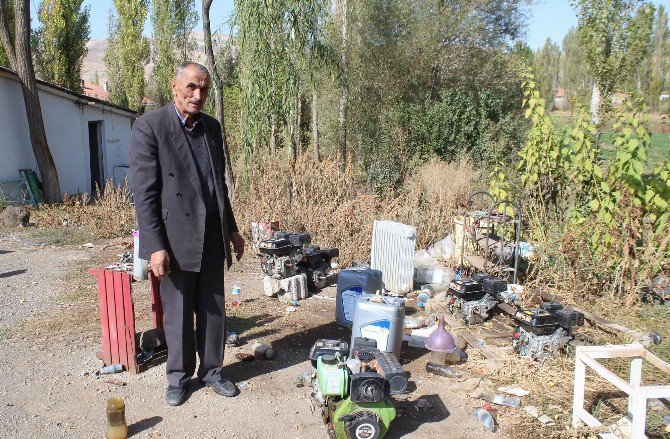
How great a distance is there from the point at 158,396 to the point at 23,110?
1262 cm

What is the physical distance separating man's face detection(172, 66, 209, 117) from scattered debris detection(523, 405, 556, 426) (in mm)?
3158

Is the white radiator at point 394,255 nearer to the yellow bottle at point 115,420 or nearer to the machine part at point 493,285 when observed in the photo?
the machine part at point 493,285

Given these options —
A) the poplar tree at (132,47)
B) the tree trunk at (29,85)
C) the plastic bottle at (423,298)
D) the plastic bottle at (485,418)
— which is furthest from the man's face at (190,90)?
the poplar tree at (132,47)

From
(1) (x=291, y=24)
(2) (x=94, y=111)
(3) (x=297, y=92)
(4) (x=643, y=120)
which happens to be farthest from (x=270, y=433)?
(2) (x=94, y=111)

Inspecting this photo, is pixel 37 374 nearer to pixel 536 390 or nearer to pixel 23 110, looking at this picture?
pixel 536 390

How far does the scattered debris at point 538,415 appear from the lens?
393cm

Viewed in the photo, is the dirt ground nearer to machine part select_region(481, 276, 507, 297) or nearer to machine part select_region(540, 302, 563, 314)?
machine part select_region(540, 302, 563, 314)

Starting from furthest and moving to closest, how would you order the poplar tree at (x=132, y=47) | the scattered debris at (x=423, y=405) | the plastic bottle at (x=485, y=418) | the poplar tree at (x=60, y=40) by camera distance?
the poplar tree at (x=132, y=47) → the poplar tree at (x=60, y=40) → the scattered debris at (x=423, y=405) → the plastic bottle at (x=485, y=418)

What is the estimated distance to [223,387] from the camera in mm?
4188

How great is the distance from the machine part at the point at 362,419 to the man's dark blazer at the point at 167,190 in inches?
54.1

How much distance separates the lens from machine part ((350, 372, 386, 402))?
3.51 meters

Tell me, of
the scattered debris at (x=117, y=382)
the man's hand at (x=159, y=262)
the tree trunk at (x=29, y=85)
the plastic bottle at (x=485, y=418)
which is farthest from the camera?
the tree trunk at (x=29, y=85)

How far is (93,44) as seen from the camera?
596 ft

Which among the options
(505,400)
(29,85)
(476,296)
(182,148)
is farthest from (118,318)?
(29,85)
